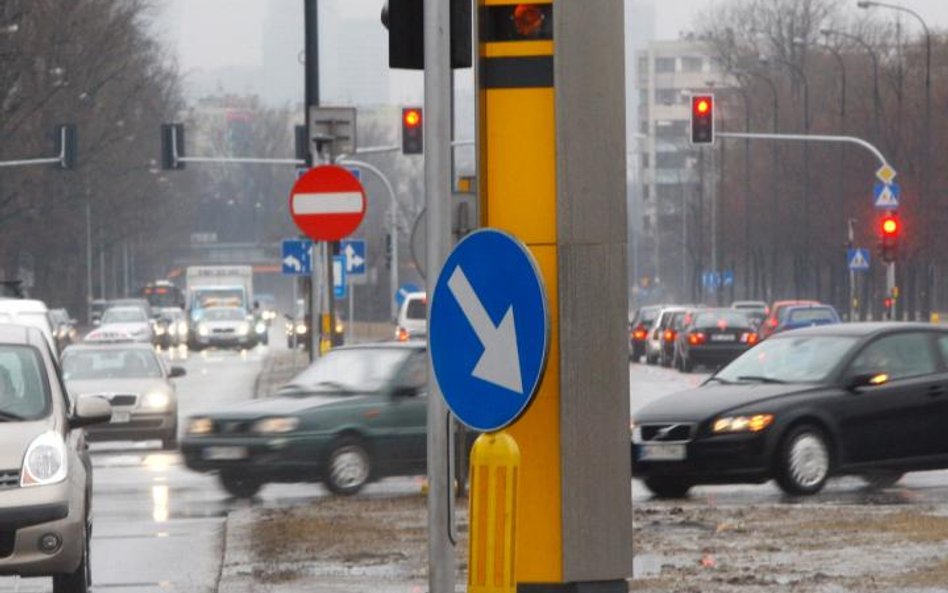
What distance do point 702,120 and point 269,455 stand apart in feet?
99.8

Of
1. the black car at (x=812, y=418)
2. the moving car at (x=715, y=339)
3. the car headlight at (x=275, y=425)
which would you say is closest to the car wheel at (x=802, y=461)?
the black car at (x=812, y=418)

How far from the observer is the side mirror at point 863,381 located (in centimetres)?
2075

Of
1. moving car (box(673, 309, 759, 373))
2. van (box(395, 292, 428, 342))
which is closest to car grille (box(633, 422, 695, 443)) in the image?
van (box(395, 292, 428, 342))

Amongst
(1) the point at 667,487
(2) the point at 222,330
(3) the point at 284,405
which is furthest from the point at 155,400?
(2) the point at 222,330

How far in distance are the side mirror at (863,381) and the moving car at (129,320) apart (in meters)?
49.5

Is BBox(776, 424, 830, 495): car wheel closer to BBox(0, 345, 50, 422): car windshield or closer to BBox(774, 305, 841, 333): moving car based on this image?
BBox(0, 345, 50, 422): car windshield

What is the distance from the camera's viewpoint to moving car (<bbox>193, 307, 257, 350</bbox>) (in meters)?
82.9

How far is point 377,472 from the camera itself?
21.7 meters

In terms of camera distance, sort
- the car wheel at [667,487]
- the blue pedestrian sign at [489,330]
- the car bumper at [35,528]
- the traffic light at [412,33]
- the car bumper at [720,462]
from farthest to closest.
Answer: the car wheel at [667,487] → the car bumper at [720,462] → the car bumper at [35,528] → the traffic light at [412,33] → the blue pedestrian sign at [489,330]

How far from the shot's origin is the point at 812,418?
66.7 feet

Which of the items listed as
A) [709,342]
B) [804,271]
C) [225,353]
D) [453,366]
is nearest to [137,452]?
[453,366]

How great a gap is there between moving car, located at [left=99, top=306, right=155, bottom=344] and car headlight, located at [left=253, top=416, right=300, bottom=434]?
4790 centimetres

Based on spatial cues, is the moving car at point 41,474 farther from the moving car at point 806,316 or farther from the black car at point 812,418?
the moving car at point 806,316

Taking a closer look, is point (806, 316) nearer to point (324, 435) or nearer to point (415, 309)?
point (415, 309)
